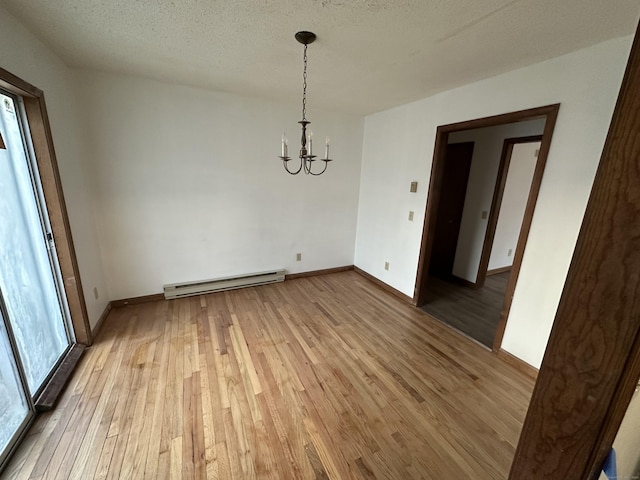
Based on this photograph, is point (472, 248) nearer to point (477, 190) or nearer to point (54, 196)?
point (477, 190)

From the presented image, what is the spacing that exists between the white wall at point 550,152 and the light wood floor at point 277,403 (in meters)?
0.62

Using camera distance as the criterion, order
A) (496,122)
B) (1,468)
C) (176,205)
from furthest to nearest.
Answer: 1. (176,205)
2. (496,122)
3. (1,468)

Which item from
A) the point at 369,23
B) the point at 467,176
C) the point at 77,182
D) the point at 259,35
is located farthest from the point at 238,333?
the point at 467,176

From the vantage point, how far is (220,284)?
3.40m

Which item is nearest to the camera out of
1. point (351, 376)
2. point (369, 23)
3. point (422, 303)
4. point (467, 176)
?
point (369, 23)

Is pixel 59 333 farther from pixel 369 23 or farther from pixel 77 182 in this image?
pixel 369 23

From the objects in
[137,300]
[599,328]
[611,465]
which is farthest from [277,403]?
[137,300]

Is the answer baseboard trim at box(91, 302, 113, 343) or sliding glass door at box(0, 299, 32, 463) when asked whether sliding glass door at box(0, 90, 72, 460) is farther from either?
baseboard trim at box(91, 302, 113, 343)

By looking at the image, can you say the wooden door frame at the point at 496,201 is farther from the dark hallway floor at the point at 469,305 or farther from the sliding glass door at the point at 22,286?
the sliding glass door at the point at 22,286

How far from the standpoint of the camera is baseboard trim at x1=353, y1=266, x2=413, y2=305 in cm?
336

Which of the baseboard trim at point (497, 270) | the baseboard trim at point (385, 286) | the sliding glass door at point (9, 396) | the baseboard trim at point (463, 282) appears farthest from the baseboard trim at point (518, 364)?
the sliding glass door at point (9, 396)

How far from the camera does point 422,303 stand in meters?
3.30

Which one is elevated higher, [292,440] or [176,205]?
[176,205]

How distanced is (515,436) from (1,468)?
288 centimetres
